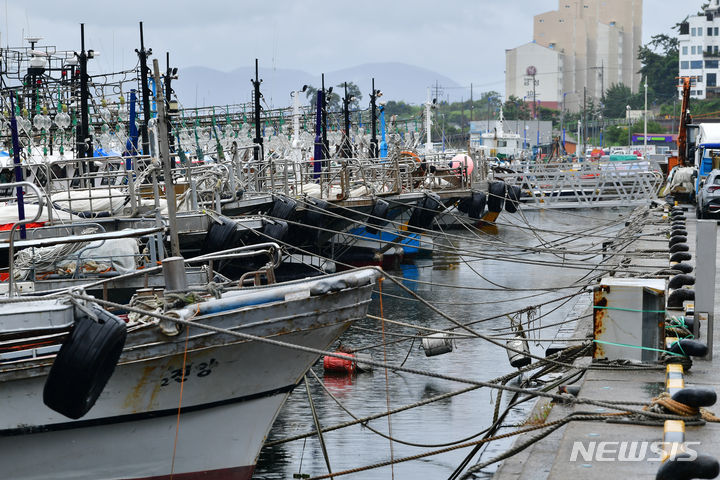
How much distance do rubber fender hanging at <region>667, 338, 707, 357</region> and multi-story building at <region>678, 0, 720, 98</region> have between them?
343 feet

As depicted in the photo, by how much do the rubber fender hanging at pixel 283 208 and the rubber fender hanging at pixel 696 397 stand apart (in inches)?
662

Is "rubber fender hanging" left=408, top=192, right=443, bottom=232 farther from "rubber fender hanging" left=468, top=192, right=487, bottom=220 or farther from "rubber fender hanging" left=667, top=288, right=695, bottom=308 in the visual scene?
"rubber fender hanging" left=667, top=288, right=695, bottom=308

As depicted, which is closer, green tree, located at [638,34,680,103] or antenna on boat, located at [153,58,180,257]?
antenna on boat, located at [153,58,180,257]

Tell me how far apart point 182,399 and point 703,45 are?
109 meters

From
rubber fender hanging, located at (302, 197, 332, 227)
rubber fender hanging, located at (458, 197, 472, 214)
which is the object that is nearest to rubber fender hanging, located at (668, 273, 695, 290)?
rubber fender hanging, located at (302, 197, 332, 227)

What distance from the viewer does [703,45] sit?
352 ft

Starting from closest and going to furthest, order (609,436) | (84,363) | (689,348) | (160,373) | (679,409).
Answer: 1. (679,409)
2. (609,436)
3. (84,363)
4. (160,373)
5. (689,348)

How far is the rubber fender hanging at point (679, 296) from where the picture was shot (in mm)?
10390

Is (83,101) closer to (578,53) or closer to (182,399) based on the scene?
(182,399)

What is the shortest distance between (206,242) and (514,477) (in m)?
11.1

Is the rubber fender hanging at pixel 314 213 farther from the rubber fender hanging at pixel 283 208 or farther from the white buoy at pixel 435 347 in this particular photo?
the white buoy at pixel 435 347

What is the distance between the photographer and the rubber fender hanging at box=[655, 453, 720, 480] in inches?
198

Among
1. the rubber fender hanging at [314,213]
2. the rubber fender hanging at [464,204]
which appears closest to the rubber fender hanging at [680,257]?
the rubber fender hanging at [314,213]

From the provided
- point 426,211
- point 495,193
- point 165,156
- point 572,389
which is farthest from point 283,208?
point 165,156
